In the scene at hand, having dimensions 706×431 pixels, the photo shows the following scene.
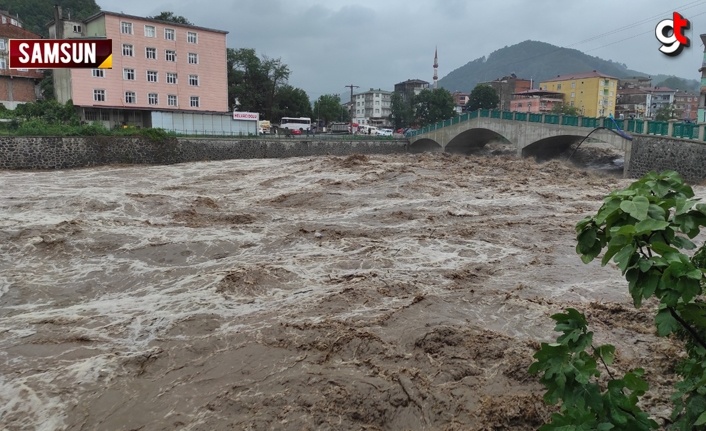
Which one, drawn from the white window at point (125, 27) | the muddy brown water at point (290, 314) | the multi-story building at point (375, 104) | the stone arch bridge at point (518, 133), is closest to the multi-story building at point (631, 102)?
the multi-story building at point (375, 104)

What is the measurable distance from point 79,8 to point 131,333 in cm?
6537

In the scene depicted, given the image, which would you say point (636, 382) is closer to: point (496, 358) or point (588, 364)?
point (588, 364)

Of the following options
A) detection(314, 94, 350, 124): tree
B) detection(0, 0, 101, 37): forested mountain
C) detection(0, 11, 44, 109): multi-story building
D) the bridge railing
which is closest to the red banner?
the bridge railing

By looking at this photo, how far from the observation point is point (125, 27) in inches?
1533

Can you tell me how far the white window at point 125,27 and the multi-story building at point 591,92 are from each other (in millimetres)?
59685

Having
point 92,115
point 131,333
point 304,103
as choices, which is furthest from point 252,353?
point 304,103

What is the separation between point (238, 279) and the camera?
9.45 meters

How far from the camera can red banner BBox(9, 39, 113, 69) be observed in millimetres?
16156

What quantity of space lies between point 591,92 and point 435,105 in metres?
26.1

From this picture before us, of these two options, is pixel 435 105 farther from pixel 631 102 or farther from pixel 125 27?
pixel 125 27

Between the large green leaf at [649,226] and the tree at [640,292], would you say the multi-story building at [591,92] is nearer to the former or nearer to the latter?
the tree at [640,292]

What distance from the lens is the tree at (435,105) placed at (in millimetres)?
67062

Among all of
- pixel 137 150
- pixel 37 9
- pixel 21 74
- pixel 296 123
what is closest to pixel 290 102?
pixel 296 123

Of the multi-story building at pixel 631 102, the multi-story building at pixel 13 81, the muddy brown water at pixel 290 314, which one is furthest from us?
the multi-story building at pixel 631 102
